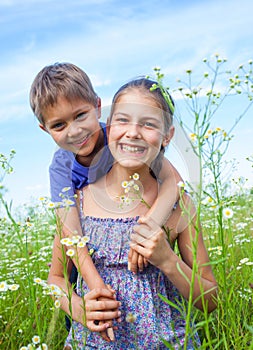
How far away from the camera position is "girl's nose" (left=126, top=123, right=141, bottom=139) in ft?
5.24

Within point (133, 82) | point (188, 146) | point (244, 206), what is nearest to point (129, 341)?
point (188, 146)

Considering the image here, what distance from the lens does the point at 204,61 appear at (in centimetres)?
162

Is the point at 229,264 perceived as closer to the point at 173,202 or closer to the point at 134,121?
the point at 173,202

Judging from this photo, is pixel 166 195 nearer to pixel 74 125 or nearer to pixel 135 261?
pixel 135 261

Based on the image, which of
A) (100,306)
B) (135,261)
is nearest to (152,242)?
(135,261)

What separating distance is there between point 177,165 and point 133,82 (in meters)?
0.35

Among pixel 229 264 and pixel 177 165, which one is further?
pixel 229 264

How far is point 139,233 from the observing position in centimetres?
154

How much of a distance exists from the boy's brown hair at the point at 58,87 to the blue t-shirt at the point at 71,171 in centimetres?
→ 19

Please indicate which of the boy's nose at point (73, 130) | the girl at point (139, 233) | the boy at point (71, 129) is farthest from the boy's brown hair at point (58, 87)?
the girl at point (139, 233)

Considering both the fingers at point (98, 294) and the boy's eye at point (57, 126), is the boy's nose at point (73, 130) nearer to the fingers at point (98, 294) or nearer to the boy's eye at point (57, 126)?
the boy's eye at point (57, 126)

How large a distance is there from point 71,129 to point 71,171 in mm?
188

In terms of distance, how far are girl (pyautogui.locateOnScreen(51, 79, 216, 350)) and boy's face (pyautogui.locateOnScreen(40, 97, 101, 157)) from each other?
24 centimetres

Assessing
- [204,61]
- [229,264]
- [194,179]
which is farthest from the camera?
[229,264]
